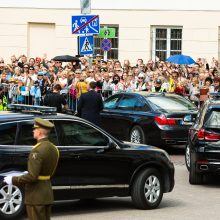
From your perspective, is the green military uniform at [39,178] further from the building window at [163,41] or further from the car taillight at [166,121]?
the building window at [163,41]

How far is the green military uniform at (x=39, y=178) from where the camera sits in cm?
886

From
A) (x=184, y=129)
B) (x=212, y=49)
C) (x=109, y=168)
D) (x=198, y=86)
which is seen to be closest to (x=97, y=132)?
(x=109, y=168)

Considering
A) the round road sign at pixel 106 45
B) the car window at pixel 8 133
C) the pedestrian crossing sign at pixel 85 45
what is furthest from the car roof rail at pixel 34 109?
the round road sign at pixel 106 45

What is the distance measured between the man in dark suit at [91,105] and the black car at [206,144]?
4087mm

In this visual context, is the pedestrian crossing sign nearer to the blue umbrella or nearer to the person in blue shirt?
the person in blue shirt

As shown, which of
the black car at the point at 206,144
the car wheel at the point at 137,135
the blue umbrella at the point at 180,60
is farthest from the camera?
the blue umbrella at the point at 180,60

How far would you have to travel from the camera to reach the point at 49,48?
38.3 m

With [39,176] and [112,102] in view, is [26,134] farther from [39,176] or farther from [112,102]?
[112,102]

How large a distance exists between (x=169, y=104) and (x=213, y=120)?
604 cm

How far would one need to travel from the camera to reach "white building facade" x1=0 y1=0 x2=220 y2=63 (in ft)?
119

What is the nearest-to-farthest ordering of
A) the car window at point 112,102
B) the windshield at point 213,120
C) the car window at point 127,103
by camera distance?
1. the windshield at point 213,120
2. the car window at point 127,103
3. the car window at point 112,102

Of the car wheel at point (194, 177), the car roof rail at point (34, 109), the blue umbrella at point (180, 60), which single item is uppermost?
the blue umbrella at point (180, 60)

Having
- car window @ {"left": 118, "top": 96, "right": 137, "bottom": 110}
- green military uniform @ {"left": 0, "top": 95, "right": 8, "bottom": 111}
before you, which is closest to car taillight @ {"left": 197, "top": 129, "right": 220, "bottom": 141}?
car window @ {"left": 118, "top": 96, "right": 137, "bottom": 110}

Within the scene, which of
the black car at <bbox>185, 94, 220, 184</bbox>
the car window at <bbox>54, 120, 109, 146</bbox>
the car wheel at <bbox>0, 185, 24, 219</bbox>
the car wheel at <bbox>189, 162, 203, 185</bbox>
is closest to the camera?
the car wheel at <bbox>0, 185, 24, 219</bbox>
